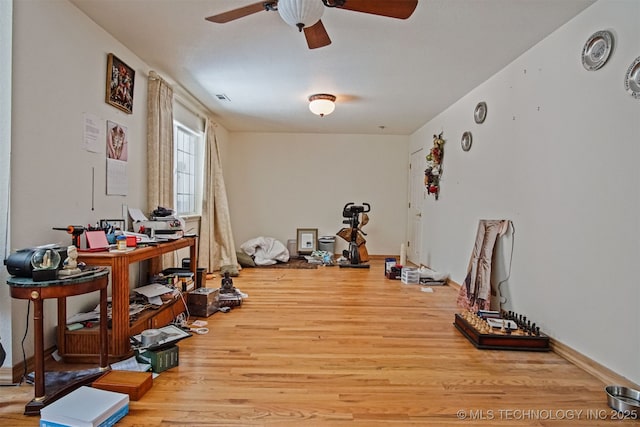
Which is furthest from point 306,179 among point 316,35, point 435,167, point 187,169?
point 316,35

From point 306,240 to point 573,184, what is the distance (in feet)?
16.0

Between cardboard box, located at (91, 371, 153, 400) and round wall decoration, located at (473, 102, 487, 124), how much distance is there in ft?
12.3

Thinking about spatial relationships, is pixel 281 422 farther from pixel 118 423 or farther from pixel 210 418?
pixel 118 423

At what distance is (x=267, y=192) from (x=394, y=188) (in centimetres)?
248

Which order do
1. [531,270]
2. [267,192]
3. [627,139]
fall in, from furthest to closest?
[267,192] → [531,270] → [627,139]

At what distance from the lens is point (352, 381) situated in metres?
2.04

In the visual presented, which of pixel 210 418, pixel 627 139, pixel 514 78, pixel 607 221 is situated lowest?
pixel 210 418

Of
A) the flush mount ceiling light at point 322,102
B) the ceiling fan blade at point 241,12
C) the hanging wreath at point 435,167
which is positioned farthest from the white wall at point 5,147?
the hanging wreath at point 435,167

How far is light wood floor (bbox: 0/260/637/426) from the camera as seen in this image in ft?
5.59

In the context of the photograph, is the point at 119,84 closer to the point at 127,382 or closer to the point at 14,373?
the point at 14,373

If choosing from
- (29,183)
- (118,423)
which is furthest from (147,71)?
(118,423)

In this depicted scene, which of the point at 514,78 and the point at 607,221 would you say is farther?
the point at 514,78

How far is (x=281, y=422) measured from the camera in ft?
5.42

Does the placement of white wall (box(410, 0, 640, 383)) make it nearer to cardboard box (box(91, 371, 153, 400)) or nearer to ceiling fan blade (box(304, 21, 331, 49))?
ceiling fan blade (box(304, 21, 331, 49))
